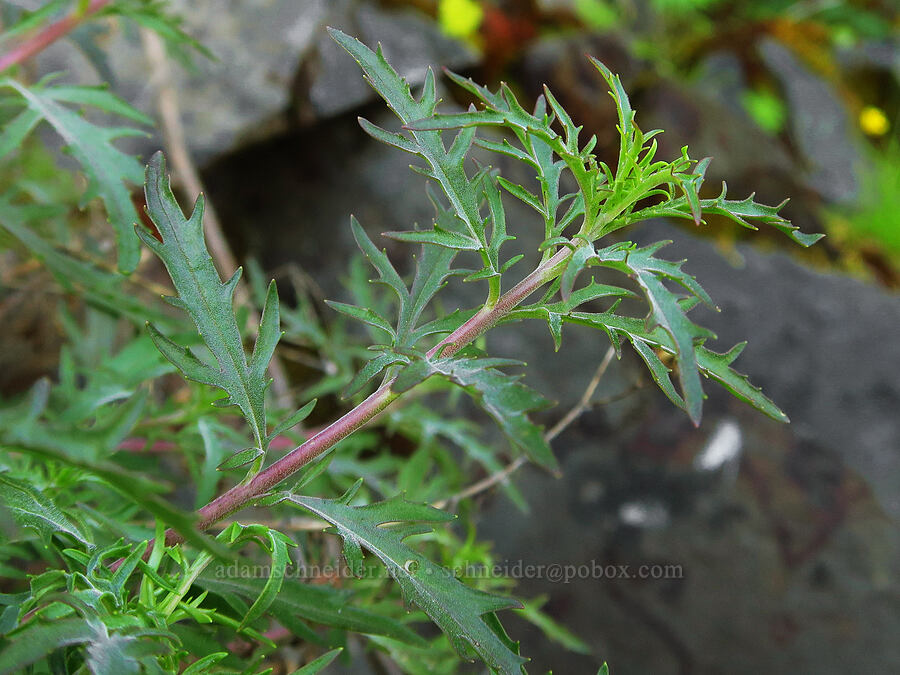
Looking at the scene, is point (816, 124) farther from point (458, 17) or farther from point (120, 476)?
point (120, 476)

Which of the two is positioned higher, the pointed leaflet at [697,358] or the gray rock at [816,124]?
the pointed leaflet at [697,358]

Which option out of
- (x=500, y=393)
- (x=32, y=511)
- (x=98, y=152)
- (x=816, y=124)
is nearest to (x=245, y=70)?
(x=98, y=152)

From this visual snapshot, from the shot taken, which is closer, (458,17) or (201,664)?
(201,664)

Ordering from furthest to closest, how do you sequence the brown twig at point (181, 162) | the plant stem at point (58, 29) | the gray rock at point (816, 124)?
the gray rock at point (816, 124), the brown twig at point (181, 162), the plant stem at point (58, 29)

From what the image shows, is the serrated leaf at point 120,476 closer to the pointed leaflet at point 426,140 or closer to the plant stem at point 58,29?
the pointed leaflet at point 426,140

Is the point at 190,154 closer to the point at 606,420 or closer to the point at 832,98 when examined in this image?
the point at 606,420

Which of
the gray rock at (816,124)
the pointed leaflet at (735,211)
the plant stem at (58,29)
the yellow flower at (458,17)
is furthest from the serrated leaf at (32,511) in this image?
the gray rock at (816,124)
